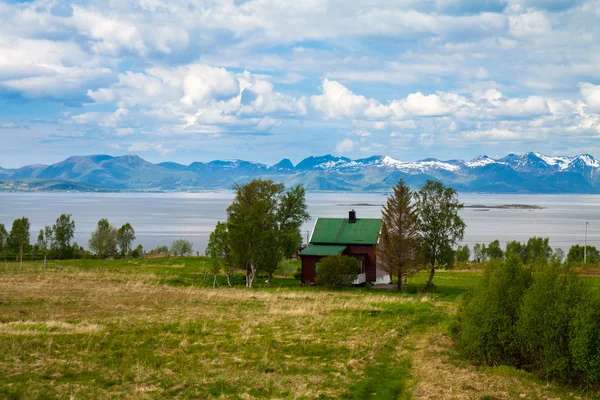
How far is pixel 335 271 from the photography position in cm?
3969

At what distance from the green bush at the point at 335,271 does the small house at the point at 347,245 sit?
345 centimetres

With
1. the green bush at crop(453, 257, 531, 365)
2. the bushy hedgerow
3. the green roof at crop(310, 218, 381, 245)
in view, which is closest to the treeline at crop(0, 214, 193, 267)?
the green roof at crop(310, 218, 381, 245)

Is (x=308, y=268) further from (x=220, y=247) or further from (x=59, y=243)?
(x=59, y=243)

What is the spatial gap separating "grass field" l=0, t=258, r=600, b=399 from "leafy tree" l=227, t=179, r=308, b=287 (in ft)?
41.8

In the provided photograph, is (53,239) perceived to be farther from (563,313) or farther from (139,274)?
(563,313)

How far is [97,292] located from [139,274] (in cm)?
1411

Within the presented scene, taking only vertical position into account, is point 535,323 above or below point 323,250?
below

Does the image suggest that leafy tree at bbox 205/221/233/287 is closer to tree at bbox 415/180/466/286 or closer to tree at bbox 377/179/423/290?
A: tree at bbox 377/179/423/290

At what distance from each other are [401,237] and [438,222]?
11.6 ft

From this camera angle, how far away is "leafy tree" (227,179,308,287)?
144 ft

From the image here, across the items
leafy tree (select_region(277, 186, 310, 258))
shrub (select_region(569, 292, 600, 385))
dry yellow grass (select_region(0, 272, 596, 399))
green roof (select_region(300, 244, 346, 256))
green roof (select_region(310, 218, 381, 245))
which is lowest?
dry yellow grass (select_region(0, 272, 596, 399))

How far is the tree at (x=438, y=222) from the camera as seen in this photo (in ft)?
135

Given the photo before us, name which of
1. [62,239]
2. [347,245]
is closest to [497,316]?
[347,245]

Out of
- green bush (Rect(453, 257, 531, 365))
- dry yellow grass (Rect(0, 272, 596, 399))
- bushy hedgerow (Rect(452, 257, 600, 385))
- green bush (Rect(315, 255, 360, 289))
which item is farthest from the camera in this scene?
green bush (Rect(315, 255, 360, 289))
